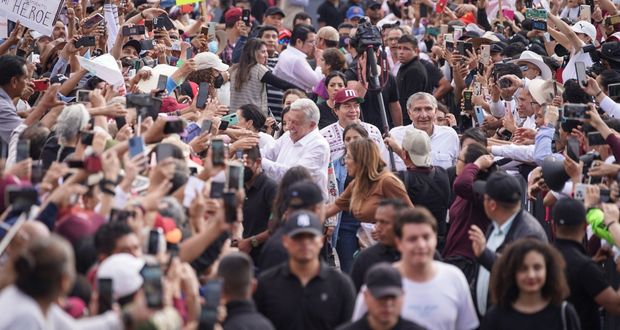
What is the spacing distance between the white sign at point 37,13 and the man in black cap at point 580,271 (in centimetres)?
694

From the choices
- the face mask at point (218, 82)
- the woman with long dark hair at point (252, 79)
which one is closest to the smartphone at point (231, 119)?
the face mask at point (218, 82)

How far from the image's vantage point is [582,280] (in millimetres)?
9164

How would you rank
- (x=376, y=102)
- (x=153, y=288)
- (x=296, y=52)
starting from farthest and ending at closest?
(x=296, y=52) < (x=376, y=102) < (x=153, y=288)

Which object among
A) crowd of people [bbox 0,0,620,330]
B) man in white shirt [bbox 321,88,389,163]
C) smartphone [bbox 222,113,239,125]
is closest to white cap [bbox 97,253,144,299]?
crowd of people [bbox 0,0,620,330]

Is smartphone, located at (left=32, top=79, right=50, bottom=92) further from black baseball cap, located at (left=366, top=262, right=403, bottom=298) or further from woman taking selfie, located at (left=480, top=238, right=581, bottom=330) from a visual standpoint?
black baseball cap, located at (left=366, top=262, right=403, bottom=298)

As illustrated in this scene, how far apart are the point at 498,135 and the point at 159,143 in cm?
567

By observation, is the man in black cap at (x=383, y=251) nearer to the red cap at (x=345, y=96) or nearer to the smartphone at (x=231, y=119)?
the smartphone at (x=231, y=119)

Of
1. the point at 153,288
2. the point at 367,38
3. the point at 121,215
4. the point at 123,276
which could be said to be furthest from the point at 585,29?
the point at 153,288

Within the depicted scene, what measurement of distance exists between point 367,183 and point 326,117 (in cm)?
351

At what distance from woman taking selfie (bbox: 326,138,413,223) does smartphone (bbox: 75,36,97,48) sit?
3.54 metres

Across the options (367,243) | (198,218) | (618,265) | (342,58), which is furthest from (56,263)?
(342,58)

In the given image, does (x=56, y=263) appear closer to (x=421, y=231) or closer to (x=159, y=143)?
(x=421, y=231)

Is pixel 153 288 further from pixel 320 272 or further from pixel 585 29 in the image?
pixel 585 29

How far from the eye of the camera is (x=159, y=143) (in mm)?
9898
